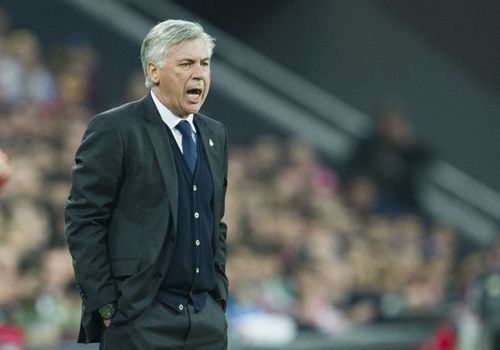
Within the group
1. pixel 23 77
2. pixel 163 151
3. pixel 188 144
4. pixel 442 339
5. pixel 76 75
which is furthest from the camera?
pixel 76 75

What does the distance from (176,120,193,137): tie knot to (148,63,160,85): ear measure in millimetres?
160

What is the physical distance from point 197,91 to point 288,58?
334 inches

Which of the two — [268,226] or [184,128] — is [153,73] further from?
[268,226]

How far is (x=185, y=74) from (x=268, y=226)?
5.98 m

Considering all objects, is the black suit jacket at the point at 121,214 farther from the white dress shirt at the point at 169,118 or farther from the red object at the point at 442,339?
the red object at the point at 442,339

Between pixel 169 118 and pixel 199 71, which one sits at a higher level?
pixel 199 71

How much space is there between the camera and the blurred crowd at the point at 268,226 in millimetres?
7547

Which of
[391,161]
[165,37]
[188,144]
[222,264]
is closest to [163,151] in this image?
[188,144]

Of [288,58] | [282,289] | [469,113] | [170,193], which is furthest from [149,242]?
[469,113]

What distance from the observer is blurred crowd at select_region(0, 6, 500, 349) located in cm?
755

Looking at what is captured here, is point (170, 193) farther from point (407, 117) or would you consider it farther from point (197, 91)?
point (407, 117)

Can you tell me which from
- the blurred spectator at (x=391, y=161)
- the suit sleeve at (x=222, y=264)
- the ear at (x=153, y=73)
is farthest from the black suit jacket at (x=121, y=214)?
the blurred spectator at (x=391, y=161)

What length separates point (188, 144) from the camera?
4031 mm

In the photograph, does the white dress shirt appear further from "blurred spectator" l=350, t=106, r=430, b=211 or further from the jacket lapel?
"blurred spectator" l=350, t=106, r=430, b=211
